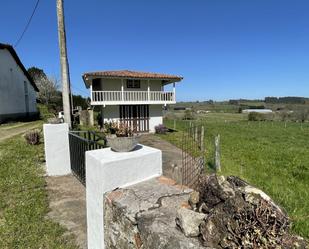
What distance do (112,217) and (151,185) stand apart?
54cm

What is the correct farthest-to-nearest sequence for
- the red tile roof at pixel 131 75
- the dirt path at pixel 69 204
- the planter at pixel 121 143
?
the red tile roof at pixel 131 75 → the dirt path at pixel 69 204 → the planter at pixel 121 143

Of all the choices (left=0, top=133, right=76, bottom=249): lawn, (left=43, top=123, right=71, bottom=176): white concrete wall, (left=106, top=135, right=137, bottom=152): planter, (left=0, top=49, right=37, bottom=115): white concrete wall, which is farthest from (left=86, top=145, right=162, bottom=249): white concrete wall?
(left=0, top=49, right=37, bottom=115): white concrete wall

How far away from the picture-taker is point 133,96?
1836 cm

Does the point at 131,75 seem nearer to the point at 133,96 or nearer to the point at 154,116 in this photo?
the point at 133,96

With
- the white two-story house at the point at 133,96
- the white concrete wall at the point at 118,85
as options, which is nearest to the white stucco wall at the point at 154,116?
the white two-story house at the point at 133,96

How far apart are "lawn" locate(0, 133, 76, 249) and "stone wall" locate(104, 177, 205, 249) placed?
4.40 ft

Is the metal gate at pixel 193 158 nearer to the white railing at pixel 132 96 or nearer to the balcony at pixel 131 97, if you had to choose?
the balcony at pixel 131 97

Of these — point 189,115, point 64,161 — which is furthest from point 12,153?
point 189,115

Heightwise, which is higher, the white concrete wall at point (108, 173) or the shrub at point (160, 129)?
the white concrete wall at point (108, 173)

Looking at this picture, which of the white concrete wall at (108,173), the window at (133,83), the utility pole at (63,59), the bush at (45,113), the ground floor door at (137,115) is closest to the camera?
the white concrete wall at (108,173)

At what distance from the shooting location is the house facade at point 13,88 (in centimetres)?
2012

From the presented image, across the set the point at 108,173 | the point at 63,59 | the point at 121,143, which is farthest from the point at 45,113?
the point at 108,173

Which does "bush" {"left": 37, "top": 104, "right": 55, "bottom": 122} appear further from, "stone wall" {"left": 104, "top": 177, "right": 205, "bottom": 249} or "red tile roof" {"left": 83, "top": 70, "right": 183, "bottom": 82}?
"stone wall" {"left": 104, "top": 177, "right": 205, "bottom": 249}

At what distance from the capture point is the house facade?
20125 mm
